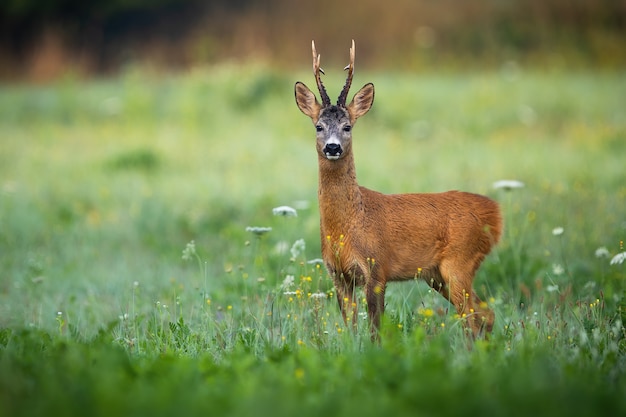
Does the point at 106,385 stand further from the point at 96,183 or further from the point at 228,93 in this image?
the point at 228,93

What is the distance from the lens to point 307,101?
6.00 metres

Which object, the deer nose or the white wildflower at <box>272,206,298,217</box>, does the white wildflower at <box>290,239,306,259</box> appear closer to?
the white wildflower at <box>272,206,298,217</box>

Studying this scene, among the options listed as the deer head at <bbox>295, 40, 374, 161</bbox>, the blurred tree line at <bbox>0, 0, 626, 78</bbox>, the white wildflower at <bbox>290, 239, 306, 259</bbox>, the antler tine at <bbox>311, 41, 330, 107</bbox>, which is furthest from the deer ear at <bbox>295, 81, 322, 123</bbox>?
the blurred tree line at <bbox>0, 0, 626, 78</bbox>

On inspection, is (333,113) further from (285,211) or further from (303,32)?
(303,32)

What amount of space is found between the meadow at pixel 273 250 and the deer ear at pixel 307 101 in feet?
2.68

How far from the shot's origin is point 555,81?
16.4 meters

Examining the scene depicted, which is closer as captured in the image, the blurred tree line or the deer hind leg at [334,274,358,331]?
the deer hind leg at [334,274,358,331]

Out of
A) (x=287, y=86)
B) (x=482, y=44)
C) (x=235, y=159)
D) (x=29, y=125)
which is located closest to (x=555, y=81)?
(x=482, y=44)

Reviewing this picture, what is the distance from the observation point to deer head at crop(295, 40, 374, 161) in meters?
5.52

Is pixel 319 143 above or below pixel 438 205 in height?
above

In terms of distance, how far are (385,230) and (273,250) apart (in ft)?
7.50

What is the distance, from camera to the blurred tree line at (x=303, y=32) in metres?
19.3

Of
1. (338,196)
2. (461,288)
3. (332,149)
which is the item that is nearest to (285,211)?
(338,196)

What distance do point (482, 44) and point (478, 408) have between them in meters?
17.3
